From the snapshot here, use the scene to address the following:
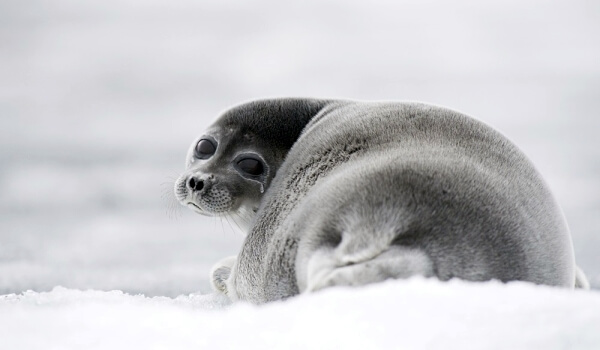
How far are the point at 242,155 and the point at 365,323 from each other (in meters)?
2.20

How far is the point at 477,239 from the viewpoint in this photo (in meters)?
2.69

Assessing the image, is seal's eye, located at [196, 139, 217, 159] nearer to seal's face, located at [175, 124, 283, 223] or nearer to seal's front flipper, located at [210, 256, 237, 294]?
seal's face, located at [175, 124, 283, 223]

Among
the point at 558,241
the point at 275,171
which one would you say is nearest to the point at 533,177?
the point at 558,241

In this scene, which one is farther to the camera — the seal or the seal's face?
the seal's face

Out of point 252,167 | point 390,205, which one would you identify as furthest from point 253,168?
point 390,205

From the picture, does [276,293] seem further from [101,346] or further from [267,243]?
[101,346]

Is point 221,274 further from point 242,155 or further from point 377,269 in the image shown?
point 377,269

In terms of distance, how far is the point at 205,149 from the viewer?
4418 mm

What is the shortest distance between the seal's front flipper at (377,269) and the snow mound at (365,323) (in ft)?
0.31

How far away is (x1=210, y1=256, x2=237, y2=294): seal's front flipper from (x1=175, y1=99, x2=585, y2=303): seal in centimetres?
50

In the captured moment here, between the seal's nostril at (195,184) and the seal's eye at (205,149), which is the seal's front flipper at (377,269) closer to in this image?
the seal's nostril at (195,184)

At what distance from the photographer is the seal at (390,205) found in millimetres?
2643

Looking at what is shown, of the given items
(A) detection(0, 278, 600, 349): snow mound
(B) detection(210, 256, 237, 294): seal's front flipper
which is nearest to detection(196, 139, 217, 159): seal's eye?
(B) detection(210, 256, 237, 294): seal's front flipper

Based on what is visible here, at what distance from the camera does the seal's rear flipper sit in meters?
3.98
